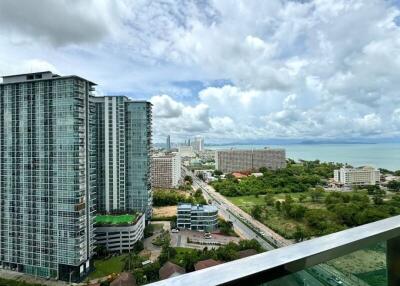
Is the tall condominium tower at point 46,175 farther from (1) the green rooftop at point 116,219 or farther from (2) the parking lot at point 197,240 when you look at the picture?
(2) the parking lot at point 197,240

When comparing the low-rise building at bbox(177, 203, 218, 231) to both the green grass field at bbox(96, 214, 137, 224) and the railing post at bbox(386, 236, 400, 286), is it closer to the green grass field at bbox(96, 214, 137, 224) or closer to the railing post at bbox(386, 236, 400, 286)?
the green grass field at bbox(96, 214, 137, 224)

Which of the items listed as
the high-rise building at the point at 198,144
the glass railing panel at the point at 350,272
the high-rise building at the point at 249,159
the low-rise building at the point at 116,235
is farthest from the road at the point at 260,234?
the high-rise building at the point at 198,144

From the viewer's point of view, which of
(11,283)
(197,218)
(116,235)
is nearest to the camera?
(11,283)

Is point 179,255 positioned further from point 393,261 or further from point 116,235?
point 393,261

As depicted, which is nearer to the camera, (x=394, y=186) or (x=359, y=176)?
(x=394, y=186)

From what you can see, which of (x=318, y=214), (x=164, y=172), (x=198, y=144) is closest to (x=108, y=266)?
(x=318, y=214)

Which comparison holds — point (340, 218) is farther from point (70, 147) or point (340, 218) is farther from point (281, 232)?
point (70, 147)
